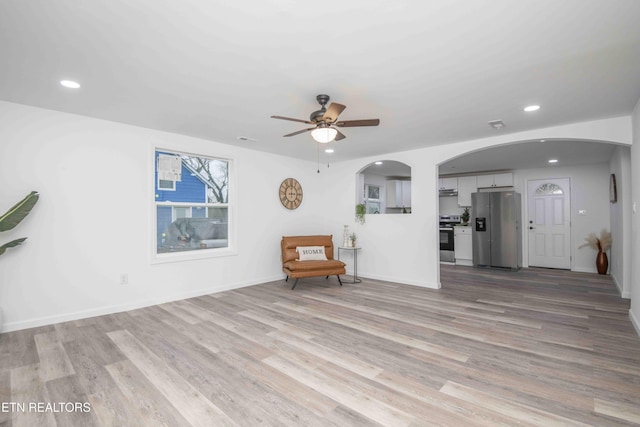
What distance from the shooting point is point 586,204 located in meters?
6.92

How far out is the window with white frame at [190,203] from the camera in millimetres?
4492

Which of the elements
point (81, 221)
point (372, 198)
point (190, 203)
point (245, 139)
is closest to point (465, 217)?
point (372, 198)

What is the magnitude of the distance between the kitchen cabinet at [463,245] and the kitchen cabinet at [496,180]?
3.93 ft

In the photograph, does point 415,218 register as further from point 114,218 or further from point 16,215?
point 16,215

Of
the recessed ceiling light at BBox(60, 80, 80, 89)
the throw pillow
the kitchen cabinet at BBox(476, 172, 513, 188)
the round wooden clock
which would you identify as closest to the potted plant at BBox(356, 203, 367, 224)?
the throw pillow

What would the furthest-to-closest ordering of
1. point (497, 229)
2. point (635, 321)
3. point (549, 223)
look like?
1. point (549, 223)
2. point (497, 229)
3. point (635, 321)

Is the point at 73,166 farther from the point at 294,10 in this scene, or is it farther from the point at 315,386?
the point at 315,386

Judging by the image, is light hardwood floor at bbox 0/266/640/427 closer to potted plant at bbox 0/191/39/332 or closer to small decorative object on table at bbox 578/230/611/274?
potted plant at bbox 0/191/39/332

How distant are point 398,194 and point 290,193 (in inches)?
153

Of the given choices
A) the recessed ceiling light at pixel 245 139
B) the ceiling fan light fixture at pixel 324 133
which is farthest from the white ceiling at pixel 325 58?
the recessed ceiling light at pixel 245 139

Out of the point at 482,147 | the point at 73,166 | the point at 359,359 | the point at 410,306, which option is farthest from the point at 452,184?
the point at 73,166

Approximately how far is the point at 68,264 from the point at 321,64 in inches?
144

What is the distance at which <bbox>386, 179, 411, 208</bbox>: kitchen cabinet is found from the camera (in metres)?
8.77

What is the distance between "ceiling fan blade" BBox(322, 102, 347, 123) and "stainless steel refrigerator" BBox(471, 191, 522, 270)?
5.95 meters
